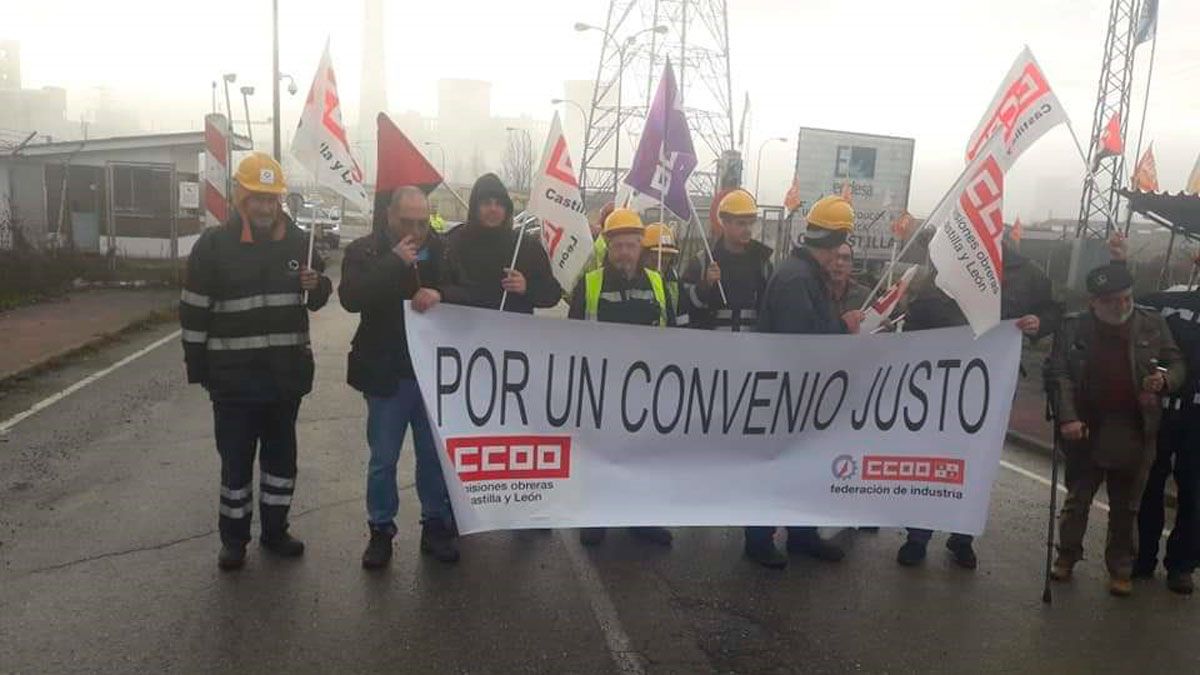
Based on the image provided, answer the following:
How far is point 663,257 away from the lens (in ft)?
20.9

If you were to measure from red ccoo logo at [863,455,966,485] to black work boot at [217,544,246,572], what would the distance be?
11.0 feet

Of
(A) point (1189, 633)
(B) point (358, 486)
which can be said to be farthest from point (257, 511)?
(A) point (1189, 633)

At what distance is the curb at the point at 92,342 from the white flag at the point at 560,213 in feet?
22.7

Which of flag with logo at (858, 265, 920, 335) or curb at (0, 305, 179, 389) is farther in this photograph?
curb at (0, 305, 179, 389)

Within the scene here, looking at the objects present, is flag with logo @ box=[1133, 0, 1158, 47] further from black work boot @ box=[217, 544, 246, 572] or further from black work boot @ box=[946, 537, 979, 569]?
black work boot @ box=[217, 544, 246, 572]

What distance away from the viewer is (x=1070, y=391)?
5.08 meters

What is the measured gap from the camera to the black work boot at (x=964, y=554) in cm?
537

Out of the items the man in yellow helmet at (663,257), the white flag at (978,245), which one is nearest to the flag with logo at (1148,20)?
the man in yellow helmet at (663,257)

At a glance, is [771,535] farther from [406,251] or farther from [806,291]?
[406,251]

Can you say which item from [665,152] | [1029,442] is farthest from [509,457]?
[1029,442]

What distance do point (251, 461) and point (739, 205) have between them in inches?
124

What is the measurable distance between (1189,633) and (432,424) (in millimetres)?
3925

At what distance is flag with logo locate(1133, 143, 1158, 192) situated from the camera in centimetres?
1247

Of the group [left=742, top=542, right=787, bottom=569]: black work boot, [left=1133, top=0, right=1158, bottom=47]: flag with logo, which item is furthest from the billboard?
[left=742, top=542, right=787, bottom=569]: black work boot
